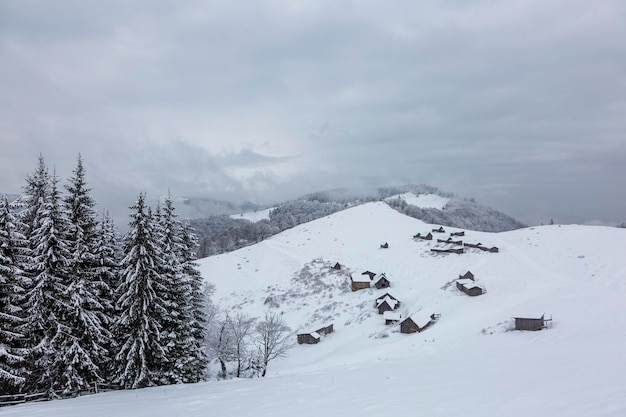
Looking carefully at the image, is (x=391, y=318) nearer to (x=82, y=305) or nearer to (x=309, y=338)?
(x=309, y=338)

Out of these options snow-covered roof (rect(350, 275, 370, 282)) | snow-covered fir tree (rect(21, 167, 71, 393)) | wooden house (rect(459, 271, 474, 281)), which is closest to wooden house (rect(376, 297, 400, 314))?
snow-covered roof (rect(350, 275, 370, 282))

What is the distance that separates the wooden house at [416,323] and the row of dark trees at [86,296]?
996 inches

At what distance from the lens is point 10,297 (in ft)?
67.4

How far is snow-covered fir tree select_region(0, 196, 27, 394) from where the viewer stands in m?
19.6

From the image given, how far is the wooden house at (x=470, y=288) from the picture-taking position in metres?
52.4

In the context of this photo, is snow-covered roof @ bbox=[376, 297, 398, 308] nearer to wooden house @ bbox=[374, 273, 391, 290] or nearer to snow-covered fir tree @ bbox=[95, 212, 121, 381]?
wooden house @ bbox=[374, 273, 391, 290]

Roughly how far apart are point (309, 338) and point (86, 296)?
104ft

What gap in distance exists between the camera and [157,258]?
25547 millimetres

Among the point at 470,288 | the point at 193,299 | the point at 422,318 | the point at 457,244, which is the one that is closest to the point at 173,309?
the point at 193,299

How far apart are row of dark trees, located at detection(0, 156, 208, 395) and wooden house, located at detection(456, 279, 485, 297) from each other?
3947 centimetres

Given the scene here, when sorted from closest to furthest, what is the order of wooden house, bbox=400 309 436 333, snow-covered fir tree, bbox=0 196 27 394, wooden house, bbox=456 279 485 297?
snow-covered fir tree, bbox=0 196 27 394
wooden house, bbox=400 309 436 333
wooden house, bbox=456 279 485 297

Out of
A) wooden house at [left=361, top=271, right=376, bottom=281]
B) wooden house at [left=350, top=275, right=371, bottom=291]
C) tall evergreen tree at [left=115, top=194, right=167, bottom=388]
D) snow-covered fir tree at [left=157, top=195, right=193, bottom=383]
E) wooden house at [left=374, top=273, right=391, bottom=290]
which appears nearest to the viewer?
tall evergreen tree at [left=115, top=194, right=167, bottom=388]

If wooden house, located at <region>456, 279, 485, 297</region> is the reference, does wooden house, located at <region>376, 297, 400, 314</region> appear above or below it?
below

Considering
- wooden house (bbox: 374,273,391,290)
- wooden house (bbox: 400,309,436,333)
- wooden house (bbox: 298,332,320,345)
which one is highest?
wooden house (bbox: 374,273,391,290)
